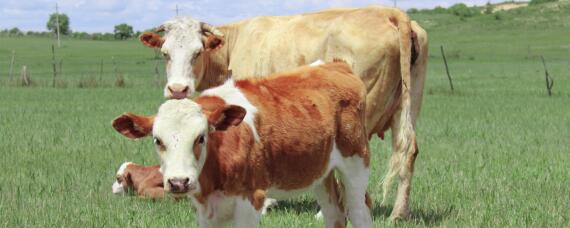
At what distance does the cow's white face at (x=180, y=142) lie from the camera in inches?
208

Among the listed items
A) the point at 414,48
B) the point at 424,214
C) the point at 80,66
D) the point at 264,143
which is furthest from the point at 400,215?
the point at 80,66

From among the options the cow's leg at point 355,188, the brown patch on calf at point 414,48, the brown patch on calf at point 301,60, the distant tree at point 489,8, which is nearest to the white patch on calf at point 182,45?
the brown patch on calf at point 301,60

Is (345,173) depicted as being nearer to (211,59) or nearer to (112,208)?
(112,208)

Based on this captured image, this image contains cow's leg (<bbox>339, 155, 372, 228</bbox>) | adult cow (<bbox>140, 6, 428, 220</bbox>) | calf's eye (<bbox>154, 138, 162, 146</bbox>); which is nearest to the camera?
calf's eye (<bbox>154, 138, 162, 146</bbox>)

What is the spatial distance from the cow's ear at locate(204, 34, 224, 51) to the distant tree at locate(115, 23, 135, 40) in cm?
12170

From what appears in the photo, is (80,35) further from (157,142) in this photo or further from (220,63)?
(157,142)

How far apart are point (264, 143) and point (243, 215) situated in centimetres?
55

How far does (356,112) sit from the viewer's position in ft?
23.0

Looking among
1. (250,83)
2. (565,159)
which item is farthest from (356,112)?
(565,159)

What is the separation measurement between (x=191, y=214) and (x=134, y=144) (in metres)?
6.28

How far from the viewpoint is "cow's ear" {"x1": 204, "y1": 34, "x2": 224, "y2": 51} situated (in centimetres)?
948

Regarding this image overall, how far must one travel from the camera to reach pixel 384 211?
31.6 feet

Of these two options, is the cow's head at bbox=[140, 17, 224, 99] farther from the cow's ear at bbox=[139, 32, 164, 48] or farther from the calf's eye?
the calf's eye

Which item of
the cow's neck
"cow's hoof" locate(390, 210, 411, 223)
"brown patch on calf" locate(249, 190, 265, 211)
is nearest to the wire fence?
the cow's neck
